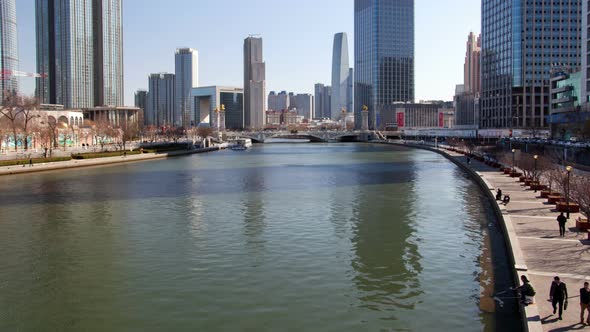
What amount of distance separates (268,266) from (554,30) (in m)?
165

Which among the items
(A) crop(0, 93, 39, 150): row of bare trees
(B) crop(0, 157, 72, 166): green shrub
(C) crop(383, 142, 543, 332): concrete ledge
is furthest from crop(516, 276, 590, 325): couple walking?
(A) crop(0, 93, 39, 150): row of bare trees

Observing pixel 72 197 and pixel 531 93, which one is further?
pixel 531 93

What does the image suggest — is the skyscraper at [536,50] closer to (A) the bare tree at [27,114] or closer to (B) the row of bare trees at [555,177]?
(B) the row of bare trees at [555,177]

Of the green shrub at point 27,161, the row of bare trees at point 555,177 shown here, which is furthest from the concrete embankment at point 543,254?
the green shrub at point 27,161

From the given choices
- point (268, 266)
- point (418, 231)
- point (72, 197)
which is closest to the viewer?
point (268, 266)

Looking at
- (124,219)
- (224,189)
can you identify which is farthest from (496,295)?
(224,189)

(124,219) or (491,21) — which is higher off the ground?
(491,21)

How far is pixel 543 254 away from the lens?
79.0ft

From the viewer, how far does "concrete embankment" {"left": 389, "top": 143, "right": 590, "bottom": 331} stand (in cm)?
1705

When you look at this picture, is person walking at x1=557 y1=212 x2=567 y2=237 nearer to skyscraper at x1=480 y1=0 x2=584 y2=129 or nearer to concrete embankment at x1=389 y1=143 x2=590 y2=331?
concrete embankment at x1=389 y1=143 x2=590 y2=331

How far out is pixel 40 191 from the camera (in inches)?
2178

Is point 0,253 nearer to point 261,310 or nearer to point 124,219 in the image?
point 124,219

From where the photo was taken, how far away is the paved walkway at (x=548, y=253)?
1744 centimetres

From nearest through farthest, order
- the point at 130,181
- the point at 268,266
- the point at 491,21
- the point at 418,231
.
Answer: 1. the point at 268,266
2. the point at 418,231
3. the point at 130,181
4. the point at 491,21
